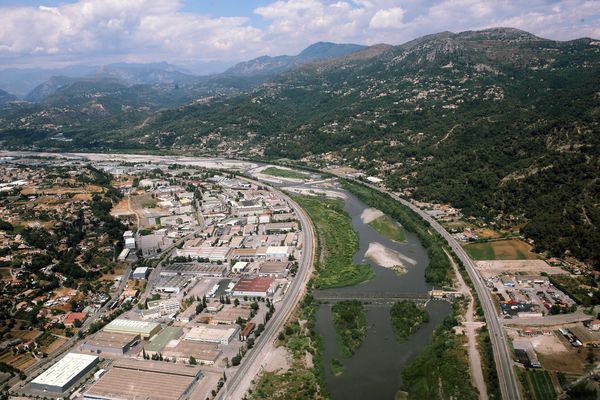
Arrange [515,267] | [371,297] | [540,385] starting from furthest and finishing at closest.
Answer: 1. [515,267]
2. [371,297]
3. [540,385]

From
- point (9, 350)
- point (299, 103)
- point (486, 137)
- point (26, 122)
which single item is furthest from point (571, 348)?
point (26, 122)

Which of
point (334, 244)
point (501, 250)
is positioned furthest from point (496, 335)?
point (334, 244)

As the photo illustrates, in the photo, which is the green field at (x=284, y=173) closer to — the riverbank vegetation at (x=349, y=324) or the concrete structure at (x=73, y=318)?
the riverbank vegetation at (x=349, y=324)

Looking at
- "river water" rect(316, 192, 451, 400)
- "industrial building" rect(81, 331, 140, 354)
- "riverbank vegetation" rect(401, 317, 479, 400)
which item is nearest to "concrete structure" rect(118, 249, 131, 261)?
"industrial building" rect(81, 331, 140, 354)

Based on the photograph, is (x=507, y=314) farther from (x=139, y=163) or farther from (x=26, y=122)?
(x=26, y=122)

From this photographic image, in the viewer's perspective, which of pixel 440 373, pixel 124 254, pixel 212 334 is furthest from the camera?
pixel 124 254

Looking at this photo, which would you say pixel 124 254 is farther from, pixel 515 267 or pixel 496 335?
pixel 515 267

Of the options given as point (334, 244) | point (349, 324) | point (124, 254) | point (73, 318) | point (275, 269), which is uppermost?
point (334, 244)
